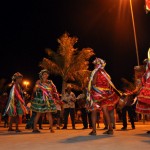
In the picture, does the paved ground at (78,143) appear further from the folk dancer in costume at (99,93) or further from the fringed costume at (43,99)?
the fringed costume at (43,99)

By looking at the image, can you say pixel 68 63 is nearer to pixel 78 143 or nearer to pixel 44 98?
pixel 44 98

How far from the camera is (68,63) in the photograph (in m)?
A: 26.2

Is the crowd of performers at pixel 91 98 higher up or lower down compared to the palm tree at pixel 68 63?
lower down

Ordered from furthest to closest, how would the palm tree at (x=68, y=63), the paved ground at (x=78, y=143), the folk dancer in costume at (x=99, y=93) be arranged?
the palm tree at (x=68, y=63) < the folk dancer in costume at (x=99, y=93) < the paved ground at (x=78, y=143)

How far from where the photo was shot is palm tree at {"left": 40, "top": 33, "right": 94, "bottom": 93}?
26.1 m

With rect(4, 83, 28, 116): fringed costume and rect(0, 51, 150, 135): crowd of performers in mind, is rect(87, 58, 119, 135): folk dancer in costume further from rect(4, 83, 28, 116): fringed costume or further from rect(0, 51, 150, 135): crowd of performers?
rect(4, 83, 28, 116): fringed costume

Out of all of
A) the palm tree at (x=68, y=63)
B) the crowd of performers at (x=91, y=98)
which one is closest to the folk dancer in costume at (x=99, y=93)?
the crowd of performers at (x=91, y=98)

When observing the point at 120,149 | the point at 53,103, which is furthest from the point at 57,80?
the point at 120,149

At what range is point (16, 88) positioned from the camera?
9469mm

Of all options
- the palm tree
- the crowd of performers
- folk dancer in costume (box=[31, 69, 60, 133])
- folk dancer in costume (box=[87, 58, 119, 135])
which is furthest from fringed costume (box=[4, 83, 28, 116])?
the palm tree

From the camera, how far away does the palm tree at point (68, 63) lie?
2612cm

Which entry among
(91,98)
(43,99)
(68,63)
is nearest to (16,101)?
(43,99)

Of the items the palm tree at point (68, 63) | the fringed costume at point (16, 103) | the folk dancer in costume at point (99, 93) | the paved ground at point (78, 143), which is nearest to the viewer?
the paved ground at point (78, 143)

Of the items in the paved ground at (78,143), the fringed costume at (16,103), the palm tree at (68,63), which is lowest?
the paved ground at (78,143)
